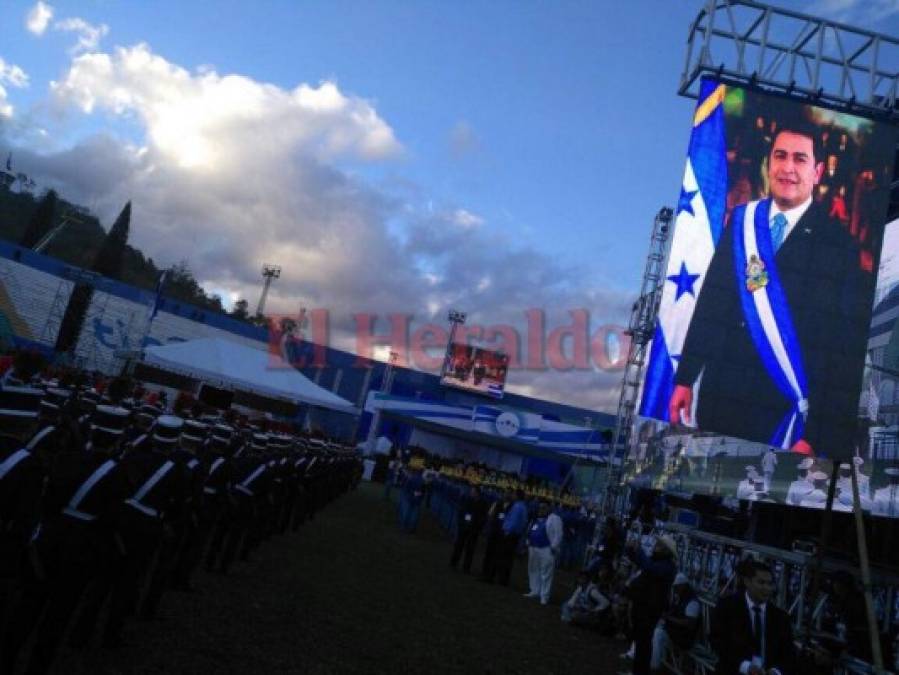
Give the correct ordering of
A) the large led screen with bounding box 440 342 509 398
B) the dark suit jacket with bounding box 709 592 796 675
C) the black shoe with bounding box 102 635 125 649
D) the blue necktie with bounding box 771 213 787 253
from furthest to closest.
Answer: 1. the large led screen with bounding box 440 342 509 398
2. the blue necktie with bounding box 771 213 787 253
3. the black shoe with bounding box 102 635 125 649
4. the dark suit jacket with bounding box 709 592 796 675

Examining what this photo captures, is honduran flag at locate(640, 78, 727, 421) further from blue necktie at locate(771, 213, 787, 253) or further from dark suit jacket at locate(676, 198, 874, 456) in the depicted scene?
blue necktie at locate(771, 213, 787, 253)

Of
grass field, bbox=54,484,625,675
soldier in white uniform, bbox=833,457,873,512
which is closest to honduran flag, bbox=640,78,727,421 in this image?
soldier in white uniform, bbox=833,457,873,512

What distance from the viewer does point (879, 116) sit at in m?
11.1

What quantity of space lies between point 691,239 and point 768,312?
5.37ft

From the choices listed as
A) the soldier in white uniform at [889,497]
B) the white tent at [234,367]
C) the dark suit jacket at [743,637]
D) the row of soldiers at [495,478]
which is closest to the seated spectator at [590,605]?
the soldier in white uniform at [889,497]

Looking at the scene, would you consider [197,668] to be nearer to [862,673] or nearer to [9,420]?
[9,420]

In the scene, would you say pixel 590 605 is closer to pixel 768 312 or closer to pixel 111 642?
pixel 768 312

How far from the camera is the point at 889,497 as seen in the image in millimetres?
9953

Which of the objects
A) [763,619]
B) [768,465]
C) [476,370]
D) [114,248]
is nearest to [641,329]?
[768,465]

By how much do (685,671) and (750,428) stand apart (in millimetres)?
3419

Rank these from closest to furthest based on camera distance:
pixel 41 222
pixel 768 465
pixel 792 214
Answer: pixel 792 214 → pixel 768 465 → pixel 41 222

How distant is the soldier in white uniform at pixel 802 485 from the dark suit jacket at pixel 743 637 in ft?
27.5

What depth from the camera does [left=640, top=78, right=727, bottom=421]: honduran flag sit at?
10719 millimetres

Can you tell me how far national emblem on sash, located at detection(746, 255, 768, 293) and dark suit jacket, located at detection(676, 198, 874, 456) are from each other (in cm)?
13
